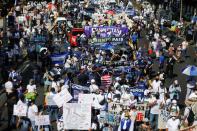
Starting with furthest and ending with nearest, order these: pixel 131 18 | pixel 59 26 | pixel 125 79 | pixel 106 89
A: pixel 131 18 → pixel 59 26 → pixel 125 79 → pixel 106 89

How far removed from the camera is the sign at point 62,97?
2330cm

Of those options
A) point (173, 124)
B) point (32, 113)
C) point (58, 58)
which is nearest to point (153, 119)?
point (173, 124)

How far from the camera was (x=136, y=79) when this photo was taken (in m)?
30.4

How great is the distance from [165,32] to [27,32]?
1276 cm

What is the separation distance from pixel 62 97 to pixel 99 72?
25.1ft

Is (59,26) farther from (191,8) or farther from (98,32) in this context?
(191,8)

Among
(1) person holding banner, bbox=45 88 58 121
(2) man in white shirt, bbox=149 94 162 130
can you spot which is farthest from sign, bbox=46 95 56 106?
(2) man in white shirt, bbox=149 94 162 130

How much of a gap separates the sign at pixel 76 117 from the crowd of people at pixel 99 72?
0.23 m

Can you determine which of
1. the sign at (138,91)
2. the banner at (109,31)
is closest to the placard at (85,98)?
the sign at (138,91)

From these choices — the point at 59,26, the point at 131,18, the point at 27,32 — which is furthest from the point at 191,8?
the point at 27,32

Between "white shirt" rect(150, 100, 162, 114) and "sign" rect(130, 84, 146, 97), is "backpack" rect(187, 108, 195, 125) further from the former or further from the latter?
"sign" rect(130, 84, 146, 97)

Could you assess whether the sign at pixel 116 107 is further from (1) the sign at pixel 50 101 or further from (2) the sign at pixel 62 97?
(1) the sign at pixel 50 101

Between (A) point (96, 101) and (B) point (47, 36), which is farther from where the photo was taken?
(B) point (47, 36)

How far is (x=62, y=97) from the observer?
23422 mm
